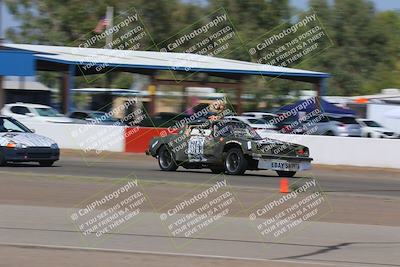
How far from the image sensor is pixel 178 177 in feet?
61.0

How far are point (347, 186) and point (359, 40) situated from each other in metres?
71.1

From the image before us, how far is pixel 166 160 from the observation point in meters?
20.6

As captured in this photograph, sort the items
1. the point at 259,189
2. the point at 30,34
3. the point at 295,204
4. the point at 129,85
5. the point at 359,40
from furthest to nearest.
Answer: the point at 359,40
the point at 30,34
the point at 129,85
the point at 259,189
the point at 295,204

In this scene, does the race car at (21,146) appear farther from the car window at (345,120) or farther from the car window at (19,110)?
the car window at (345,120)

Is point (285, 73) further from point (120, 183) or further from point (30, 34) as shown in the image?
point (30, 34)

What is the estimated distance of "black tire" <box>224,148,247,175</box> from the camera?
19.0m

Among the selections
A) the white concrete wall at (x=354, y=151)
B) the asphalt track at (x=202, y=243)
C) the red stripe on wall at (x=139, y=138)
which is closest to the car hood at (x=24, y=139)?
the asphalt track at (x=202, y=243)

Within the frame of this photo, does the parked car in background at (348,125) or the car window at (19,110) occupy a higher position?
the car window at (19,110)

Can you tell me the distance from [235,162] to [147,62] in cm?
2210

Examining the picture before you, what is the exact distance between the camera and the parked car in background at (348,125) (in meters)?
40.7

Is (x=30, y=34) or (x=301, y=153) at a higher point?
(x=30, y=34)

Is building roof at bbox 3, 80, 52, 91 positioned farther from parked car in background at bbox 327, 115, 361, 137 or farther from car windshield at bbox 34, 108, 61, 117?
parked car in background at bbox 327, 115, 361, 137

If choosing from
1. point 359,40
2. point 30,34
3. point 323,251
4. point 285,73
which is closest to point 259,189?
point 323,251

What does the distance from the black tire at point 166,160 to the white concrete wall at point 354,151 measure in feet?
21.7
